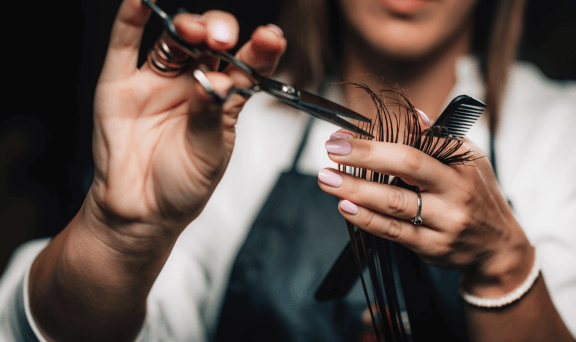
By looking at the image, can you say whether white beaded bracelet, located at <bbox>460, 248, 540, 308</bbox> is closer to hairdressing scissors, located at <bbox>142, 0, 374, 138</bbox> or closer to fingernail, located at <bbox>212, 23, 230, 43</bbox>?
hairdressing scissors, located at <bbox>142, 0, 374, 138</bbox>

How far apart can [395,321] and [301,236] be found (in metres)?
0.35

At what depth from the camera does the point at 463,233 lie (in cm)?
48

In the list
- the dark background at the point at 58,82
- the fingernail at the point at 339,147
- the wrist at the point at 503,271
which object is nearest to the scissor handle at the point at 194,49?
the fingernail at the point at 339,147

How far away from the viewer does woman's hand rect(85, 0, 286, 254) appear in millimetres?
426

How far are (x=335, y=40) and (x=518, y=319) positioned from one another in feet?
2.68

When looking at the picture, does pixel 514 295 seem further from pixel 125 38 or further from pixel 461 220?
pixel 125 38

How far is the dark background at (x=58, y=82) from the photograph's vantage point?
1015mm

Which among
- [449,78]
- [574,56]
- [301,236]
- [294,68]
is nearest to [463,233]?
[301,236]

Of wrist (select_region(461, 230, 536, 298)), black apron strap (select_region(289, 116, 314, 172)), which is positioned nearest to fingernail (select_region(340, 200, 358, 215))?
wrist (select_region(461, 230, 536, 298))

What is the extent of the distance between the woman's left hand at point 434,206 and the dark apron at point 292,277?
0.91 feet

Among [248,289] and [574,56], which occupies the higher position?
[574,56]

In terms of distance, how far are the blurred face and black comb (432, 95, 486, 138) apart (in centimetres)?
34

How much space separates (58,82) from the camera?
1.05 m

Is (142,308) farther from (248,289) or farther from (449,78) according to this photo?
(449,78)
